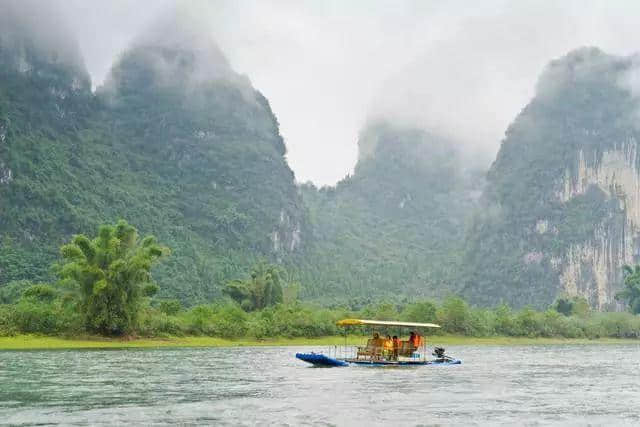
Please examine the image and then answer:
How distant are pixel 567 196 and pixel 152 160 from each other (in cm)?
7280

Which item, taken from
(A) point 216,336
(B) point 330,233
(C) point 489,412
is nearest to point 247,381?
(C) point 489,412

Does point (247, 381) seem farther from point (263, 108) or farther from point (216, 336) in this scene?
point (263, 108)

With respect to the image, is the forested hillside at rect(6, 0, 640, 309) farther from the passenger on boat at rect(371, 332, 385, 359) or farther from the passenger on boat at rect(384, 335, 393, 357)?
the passenger on boat at rect(384, 335, 393, 357)

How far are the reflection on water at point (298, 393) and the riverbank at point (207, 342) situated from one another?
321 inches

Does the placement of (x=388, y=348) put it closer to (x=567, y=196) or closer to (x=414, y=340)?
(x=414, y=340)

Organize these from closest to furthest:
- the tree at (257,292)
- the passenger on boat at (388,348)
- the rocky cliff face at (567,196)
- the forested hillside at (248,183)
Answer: the passenger on boat at (388,348) → the tree at (257,292) → the forested hillside at (248,183) → the rocky cliff face at (567,196)

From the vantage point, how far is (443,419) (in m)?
19.3

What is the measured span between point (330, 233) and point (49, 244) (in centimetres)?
8092

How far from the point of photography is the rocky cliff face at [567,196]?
473ft

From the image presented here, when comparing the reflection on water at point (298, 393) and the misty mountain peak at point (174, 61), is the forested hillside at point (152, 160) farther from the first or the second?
the reflection on water at point (298, 393)

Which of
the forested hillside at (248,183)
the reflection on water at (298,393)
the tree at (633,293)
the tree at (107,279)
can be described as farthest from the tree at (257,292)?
the tree at (633,293)

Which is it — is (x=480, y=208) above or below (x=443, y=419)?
above

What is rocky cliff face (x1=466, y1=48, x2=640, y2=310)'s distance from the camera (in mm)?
144250

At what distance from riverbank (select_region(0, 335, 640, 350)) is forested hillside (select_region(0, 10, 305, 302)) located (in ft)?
109
